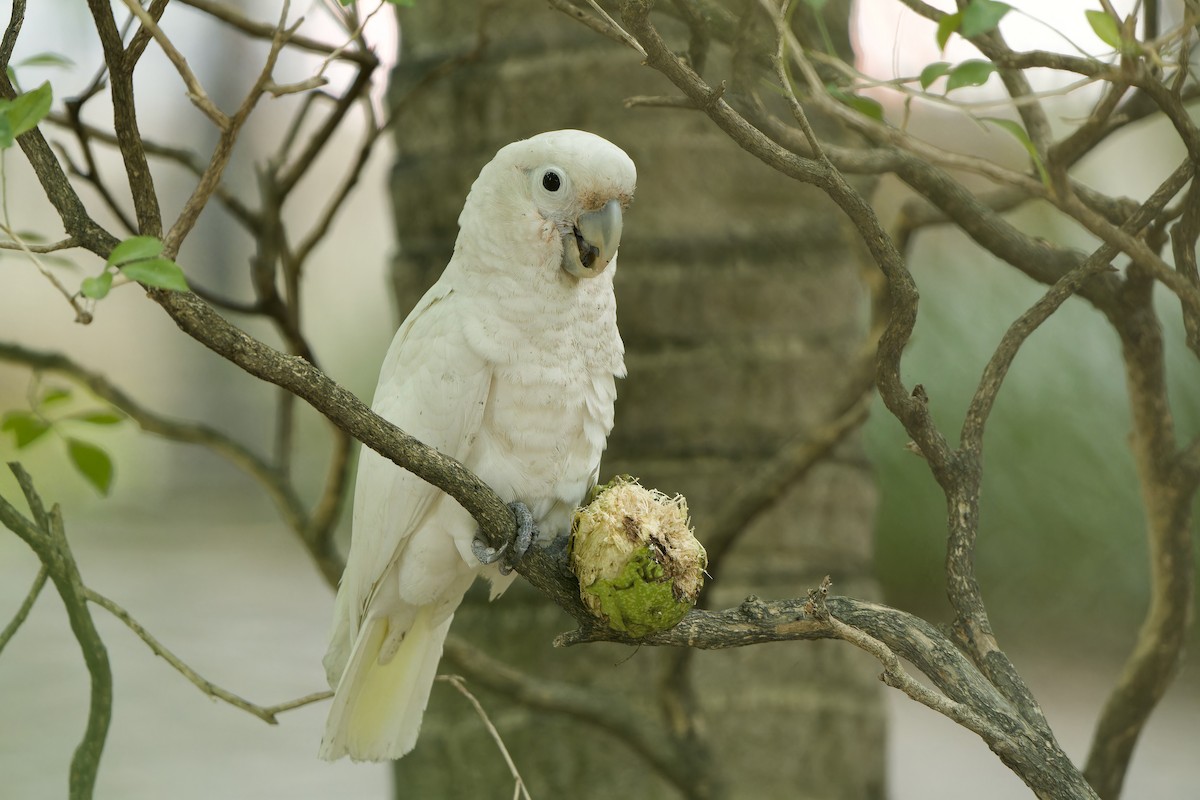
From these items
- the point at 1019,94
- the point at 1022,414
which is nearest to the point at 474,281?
the point at 1019,94

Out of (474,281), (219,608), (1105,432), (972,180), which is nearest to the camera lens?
(474,281)

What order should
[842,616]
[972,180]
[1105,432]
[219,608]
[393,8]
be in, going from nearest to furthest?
[842,616]
[393,8]
[972,180]
[1105,432]
[219,608]

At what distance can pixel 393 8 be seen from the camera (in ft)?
5.72

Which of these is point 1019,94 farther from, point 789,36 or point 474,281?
point 474,281

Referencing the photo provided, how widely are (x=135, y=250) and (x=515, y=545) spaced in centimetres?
44

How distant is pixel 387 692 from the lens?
1142 millimetres

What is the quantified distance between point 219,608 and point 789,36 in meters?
3.24

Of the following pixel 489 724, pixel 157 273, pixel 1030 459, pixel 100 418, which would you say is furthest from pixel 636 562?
pixel 1030 459

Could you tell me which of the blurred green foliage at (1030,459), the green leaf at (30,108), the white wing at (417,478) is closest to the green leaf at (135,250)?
the green leaf at (30,108)

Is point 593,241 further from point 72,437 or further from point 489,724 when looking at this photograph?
point 72,437

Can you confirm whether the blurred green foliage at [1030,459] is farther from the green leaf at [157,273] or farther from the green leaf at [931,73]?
the green leaf at [157,273]

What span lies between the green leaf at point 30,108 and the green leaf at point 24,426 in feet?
2.18

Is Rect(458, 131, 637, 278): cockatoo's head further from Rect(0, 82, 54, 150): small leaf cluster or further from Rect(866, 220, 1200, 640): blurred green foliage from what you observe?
Rect(866, 220, 1200, 640): blurred green foliage

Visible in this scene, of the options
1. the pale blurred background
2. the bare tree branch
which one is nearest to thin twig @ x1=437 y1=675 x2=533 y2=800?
the bare tree branch
